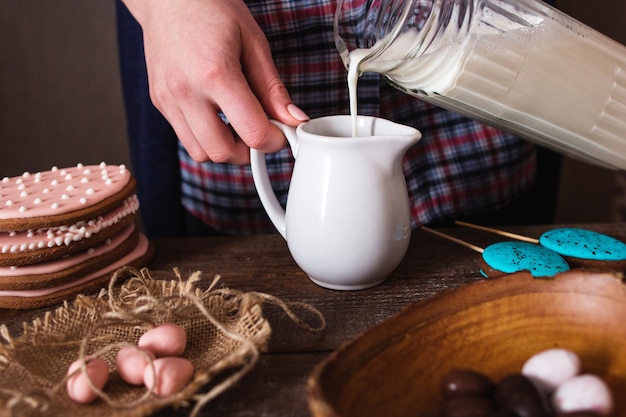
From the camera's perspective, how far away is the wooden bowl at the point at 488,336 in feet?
1.27

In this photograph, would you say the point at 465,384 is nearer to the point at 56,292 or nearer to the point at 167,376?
the point at 167,376

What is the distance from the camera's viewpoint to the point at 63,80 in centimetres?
137

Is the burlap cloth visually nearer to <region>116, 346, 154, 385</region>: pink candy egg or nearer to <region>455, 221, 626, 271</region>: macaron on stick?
<region>116, 346, 154, 385</region>: pink candy egg

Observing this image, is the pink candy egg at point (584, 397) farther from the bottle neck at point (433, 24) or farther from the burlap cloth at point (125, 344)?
the bottle neck at point (433, 24)

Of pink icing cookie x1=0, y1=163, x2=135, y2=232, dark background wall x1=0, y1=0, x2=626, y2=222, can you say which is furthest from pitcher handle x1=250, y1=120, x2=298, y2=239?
dark background wall x1=0, y1=0, x2=626, y2=222

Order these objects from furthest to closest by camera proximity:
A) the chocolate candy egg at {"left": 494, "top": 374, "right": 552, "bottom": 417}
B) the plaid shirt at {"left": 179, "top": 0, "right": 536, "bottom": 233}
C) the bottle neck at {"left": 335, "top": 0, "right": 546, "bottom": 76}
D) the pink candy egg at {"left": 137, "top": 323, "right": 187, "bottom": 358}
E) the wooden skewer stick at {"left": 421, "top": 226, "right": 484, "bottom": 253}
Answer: the plaid shirt at {"left": 179, "top": 0, "right": 536, "bottom": 233}, the wooden skewer stick at {"left": 421, "top": 226, "right": 484, "bottom": 253}, the bottle neck at {"left": 335, "top": 0, "right": 546, "bottom": 76}, the pink candy egg at {"left": 137, "top": 323, "right": 187, "bottom": 358}, the chocolate candy egg at {"left": 494, "top": 374, "right": 552, "bottom": 417}

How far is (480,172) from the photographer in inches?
34.3

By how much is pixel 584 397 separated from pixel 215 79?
0.41 meters

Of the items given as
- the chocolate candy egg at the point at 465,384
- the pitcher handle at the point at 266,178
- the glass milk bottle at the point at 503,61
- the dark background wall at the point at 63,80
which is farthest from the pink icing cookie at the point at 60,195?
the dark background wall at the point at 63,80

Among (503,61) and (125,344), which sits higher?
(503,61)

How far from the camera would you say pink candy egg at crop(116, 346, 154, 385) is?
0.43 meters

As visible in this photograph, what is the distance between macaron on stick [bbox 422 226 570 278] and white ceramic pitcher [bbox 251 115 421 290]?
87mm

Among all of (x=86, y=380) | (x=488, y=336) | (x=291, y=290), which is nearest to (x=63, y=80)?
(x=291, y=290)

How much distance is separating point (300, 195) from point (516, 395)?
10.7 inches
